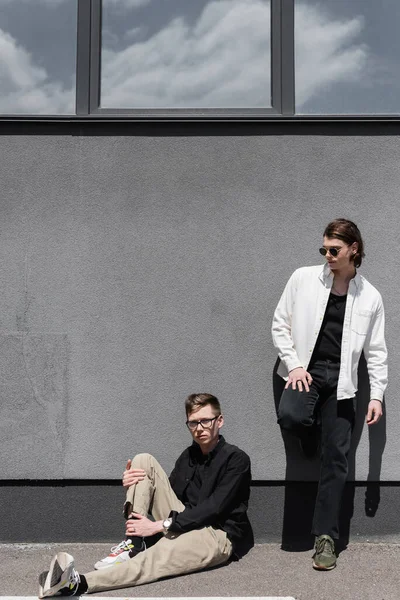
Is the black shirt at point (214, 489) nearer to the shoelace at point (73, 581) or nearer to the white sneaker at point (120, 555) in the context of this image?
the white sneaker at point (120, 555)

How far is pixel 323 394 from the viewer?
427 cm

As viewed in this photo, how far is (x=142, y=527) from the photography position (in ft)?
12.8

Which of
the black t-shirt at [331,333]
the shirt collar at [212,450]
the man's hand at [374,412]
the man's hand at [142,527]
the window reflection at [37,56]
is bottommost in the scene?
the man's hand at [142,527]

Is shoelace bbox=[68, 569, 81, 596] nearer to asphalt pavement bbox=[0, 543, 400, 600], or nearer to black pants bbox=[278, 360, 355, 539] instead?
asphalt pavement bbox=[0, 543, 400, 600]

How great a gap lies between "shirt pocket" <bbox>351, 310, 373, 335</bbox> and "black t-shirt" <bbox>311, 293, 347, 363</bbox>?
2.9 inches

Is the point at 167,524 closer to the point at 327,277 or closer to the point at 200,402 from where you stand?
the point at 200,402

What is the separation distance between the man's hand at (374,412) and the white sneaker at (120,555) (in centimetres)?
146

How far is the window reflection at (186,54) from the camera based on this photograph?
4.74m

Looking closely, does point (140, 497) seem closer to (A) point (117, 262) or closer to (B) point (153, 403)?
(B) point (153, 403)

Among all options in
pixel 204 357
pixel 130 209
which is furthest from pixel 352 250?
pixel 130 209

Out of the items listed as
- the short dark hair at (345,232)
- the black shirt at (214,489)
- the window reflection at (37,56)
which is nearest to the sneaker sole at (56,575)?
the black shirt at (214,489)

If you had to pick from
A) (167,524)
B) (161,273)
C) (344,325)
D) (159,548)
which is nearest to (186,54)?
(161,273)

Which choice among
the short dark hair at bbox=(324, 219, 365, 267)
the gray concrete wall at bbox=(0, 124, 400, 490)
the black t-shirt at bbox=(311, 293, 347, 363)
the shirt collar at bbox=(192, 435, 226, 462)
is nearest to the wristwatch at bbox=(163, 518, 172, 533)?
the shirt collar at bbox=(192, 435, 226, 462)

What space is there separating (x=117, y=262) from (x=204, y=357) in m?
0.81
